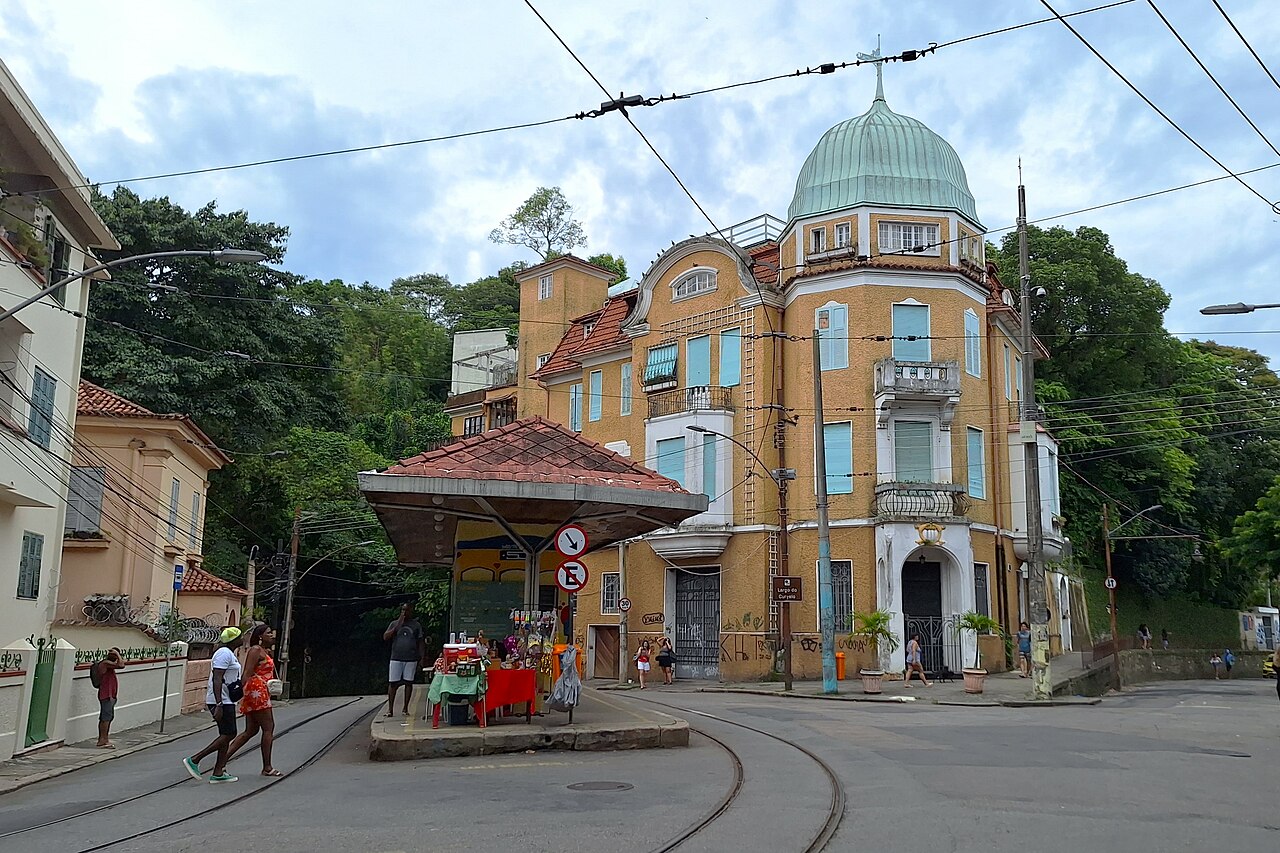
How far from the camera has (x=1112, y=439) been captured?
45.0 metres

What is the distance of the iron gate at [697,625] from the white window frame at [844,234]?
36.8 ft

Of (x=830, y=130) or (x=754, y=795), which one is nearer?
(x=754, y=795)

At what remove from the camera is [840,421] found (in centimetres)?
3378

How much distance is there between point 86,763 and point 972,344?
88.9 ft

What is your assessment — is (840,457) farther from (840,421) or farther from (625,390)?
(625,390)

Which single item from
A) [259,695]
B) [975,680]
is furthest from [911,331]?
[259,695]

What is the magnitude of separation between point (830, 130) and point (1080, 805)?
30.0 m

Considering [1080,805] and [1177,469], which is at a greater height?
[1177,469]

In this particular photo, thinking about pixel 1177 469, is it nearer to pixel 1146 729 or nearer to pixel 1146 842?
pixel 1146 729

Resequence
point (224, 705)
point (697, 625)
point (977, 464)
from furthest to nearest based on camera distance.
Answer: point (697, 625)
point (977, 464)
point (224, 705)

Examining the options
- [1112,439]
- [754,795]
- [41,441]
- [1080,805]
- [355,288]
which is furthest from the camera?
[355,288]

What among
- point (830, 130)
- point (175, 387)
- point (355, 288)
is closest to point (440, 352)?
point (355, 288)

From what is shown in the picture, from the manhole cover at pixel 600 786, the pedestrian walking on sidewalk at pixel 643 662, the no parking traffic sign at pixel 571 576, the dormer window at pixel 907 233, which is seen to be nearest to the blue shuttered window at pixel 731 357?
the dormer window at pixel 907 233

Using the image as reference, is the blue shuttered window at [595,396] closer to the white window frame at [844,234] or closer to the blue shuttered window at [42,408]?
the white window frame at [844,234]
